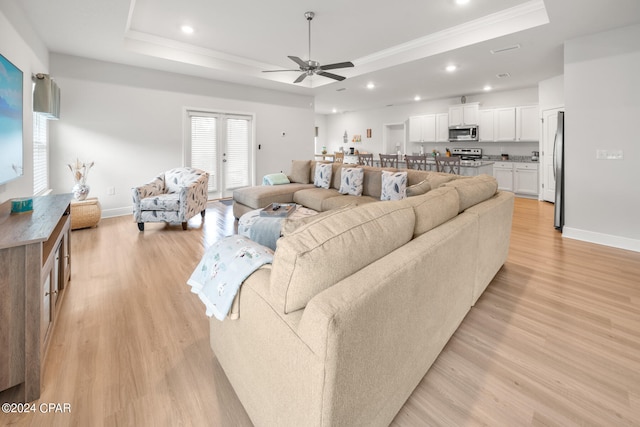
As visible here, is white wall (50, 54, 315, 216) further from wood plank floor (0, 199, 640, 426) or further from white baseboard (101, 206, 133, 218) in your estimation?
wood plank floor (0, 199, 640, 426)

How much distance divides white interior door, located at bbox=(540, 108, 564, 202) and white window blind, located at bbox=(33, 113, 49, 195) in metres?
8.56

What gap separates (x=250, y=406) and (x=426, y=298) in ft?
2.93

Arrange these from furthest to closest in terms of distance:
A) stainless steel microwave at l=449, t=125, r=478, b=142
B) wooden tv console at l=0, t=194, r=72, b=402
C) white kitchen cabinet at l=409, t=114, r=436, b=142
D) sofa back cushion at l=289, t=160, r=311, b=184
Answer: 1. white kitchen cabinet at l=409, t=114, r=436, b=142
2. stainless steel microwave at l=449, t=125, r=478, b=142
3. sofa back cushion at l=289, t=160, r=311, b=184
4. wooden tv console at l=0, t=194, r=72, b=402

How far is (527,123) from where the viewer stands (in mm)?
7188

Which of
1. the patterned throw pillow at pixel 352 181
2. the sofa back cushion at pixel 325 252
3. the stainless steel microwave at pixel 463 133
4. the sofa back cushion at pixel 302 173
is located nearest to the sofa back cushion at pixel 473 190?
the sofa back cushion at pixel 325 252

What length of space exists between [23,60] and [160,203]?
203 cm

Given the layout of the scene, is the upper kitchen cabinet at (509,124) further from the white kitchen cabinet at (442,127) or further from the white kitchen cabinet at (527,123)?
the white kitchen cabinet at (442,127)

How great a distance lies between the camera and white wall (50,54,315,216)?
4.93 meters

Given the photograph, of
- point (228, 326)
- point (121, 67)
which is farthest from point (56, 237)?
point (121, 67)

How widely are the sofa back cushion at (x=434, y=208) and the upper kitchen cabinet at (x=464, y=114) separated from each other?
705 cm

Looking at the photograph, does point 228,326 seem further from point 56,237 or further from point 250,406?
point 56,237

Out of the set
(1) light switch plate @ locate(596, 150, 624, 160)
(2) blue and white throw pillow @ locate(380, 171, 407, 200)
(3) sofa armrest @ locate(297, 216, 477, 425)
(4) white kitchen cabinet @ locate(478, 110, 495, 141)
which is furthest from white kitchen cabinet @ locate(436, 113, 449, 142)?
(3) sofa armrest @ locate(297, 216, 477, 425)

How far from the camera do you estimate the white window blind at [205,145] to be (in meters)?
6.44

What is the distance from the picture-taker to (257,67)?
6184 millimetres
